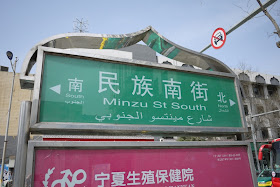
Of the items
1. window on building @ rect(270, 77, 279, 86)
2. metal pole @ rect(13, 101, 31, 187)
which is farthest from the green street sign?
window on building @ rect(270, 77, 279, 86)

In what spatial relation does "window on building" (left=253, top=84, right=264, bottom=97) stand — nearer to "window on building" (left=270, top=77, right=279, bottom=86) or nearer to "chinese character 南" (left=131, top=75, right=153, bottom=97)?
"window on building" (left=270, top=77, right=279, bottom=86)

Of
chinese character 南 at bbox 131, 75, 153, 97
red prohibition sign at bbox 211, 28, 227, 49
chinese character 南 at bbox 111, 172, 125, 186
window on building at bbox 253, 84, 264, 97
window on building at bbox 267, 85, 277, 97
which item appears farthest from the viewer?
window on building at bbox 267, 85, 277, 97

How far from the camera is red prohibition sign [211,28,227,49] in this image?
811 centimetres

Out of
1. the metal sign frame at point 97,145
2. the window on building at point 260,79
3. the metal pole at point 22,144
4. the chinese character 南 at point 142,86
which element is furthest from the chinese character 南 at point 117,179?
the window on building at point 260,79

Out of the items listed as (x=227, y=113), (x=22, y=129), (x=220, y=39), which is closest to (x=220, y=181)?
(x=227, y=113)

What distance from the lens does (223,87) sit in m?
2.97

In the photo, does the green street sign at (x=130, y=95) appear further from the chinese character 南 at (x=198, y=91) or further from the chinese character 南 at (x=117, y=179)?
the chinese character 南 at (x=117, y=179)

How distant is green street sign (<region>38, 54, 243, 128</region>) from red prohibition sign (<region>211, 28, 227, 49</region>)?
19.1 feet

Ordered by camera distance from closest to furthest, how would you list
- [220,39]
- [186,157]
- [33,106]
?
[33,106] → [186,157] → [220,39]

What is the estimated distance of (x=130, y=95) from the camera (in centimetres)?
240

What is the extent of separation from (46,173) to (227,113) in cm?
226

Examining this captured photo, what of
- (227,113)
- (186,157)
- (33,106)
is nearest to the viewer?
(33,106)

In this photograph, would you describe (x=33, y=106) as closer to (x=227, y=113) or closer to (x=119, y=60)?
(x=119, y=60)

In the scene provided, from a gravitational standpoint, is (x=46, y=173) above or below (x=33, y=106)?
below
